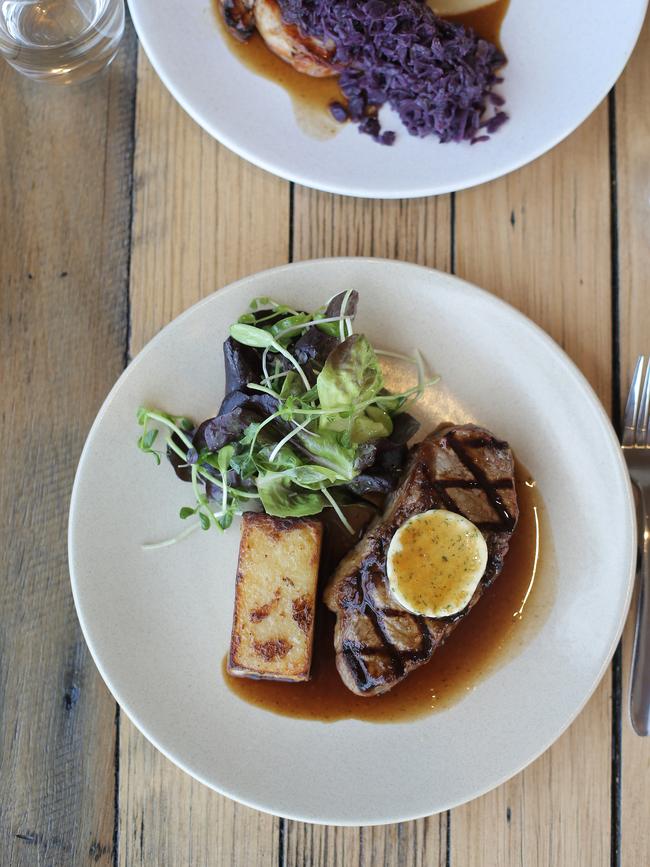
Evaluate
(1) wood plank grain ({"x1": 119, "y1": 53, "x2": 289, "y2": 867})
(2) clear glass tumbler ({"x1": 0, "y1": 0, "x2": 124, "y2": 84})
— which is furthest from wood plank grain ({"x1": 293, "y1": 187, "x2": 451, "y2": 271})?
(2) clear glass tumbler ({"x1": 0, "y1": 0, "x2": 124, "y2": 84})

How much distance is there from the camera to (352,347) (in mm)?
2488

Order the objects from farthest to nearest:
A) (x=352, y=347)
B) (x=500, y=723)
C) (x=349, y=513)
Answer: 1. (x=349, y=513)
2. (x=500, y=723)
3. (x=352, y=347)

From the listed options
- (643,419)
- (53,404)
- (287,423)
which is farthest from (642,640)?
(53,404)

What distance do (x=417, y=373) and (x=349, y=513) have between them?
0.54 m

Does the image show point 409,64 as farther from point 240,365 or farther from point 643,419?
point 643,419

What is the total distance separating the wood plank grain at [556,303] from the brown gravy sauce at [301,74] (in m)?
0.51

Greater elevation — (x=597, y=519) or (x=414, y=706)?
(x=597, y=519)

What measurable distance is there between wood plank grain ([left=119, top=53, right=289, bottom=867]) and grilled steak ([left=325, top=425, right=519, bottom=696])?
0.75 m

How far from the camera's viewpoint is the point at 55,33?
295 cm

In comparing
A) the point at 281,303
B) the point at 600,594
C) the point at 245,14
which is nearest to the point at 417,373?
the point at 281,303

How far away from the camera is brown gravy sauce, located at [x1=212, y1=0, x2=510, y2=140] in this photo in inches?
112

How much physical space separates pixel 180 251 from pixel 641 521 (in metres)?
1.87

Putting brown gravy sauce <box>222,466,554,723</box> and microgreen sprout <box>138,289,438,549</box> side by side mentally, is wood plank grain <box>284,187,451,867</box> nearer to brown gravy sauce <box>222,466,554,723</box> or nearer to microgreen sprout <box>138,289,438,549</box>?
microgreen sprout <box>138,289,438,549</box>

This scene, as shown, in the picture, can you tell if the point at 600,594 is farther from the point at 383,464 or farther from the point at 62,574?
the point at 62,574
